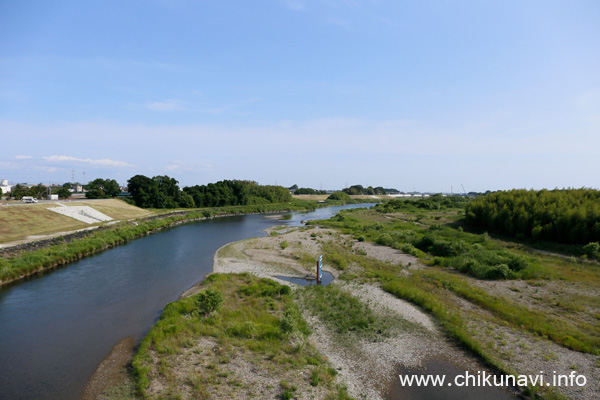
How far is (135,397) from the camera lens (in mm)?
9469

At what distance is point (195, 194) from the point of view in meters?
89.3

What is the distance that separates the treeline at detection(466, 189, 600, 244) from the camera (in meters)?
28.0

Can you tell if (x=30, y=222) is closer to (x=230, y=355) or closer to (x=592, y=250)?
(x=230, y=355)

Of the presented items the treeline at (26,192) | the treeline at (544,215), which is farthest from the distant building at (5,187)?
the treeline at (544,215)

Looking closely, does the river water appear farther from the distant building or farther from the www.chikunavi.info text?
the distant building

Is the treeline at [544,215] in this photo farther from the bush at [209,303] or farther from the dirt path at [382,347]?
the bush at [209,303]

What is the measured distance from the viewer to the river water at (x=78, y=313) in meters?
11.2

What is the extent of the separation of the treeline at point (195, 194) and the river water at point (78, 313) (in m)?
48.7

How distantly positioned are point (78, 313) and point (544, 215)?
42137mm

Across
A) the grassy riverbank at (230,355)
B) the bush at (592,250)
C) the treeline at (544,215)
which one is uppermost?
the treeline at (544,215)

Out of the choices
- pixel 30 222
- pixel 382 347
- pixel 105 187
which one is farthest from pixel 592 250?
pixel 105 187

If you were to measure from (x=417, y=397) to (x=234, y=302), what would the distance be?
35.0ft

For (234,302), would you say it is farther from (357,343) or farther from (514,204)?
(514,204)

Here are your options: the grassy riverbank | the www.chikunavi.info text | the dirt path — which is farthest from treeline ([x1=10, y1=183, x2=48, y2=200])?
the www.chikunavi.info text
